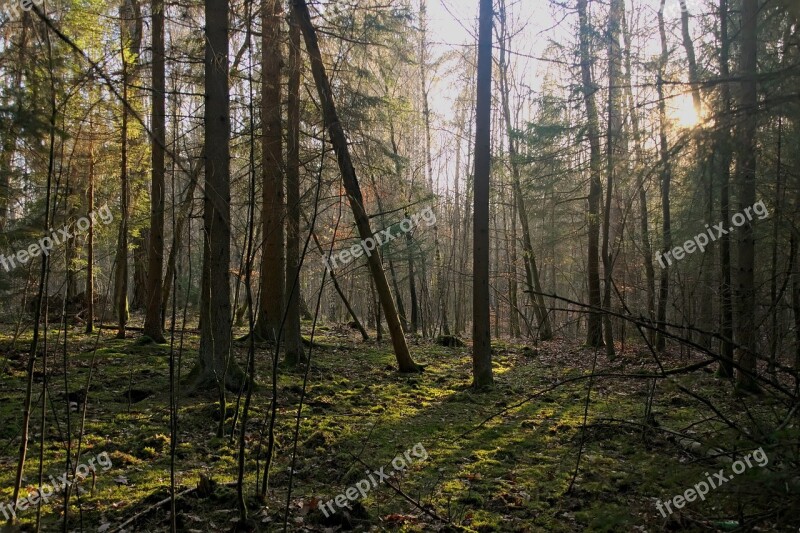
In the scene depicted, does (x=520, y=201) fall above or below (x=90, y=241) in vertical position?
above

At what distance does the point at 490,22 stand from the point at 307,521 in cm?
772

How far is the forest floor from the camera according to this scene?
276 cm

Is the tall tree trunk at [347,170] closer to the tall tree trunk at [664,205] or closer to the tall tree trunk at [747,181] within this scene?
the tall tree trunk at [664,205]

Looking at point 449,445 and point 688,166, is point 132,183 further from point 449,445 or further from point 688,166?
point 688,166

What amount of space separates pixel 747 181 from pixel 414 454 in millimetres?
3781

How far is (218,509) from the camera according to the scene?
3617 mm

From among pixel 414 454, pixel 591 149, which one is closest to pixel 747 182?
pixel 414 454

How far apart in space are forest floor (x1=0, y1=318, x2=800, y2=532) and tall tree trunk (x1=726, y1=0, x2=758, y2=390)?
0.71m

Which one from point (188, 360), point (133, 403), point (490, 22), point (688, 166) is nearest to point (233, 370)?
point (133, 403)

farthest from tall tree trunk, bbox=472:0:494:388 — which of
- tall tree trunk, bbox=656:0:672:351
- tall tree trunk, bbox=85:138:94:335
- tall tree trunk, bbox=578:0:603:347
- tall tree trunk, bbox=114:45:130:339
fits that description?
tall tree trunk, bbox=85:138:94:335

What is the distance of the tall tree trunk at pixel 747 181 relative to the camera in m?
2.61

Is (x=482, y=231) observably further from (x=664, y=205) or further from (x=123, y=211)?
(x=664, y=205)

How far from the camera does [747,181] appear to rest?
3.24 metres

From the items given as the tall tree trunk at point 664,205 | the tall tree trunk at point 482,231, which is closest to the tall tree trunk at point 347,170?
the tall tree trunk at point 482,231
